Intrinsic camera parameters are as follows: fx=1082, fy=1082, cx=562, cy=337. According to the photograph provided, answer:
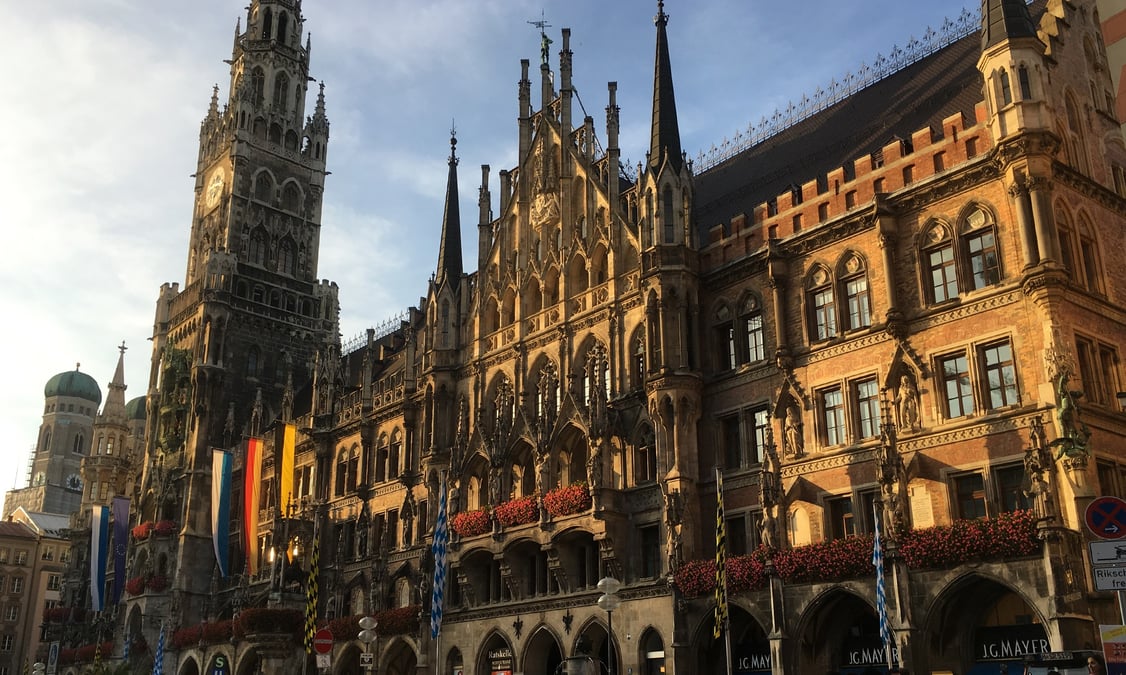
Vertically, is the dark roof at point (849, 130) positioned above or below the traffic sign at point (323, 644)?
above

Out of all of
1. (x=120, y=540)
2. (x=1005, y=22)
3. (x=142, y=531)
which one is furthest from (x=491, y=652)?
(x=120, y=540)

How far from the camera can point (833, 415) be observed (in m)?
33.8

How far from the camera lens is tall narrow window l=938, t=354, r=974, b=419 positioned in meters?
30.6

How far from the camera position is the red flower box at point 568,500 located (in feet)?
127

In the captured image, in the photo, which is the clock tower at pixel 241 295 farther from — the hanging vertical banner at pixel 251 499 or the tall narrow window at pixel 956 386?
the tall narrow window at pixel 956 386

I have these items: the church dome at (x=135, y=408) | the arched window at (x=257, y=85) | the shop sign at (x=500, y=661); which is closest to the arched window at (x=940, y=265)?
the shop sign at (x=500, y=661)

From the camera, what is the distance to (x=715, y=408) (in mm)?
37250

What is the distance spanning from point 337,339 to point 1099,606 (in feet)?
185

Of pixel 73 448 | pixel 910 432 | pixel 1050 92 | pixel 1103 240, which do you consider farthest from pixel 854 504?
pixel 73 448

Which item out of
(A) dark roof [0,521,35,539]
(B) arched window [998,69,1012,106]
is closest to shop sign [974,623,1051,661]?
(B) arched window [998,69,1012,106]

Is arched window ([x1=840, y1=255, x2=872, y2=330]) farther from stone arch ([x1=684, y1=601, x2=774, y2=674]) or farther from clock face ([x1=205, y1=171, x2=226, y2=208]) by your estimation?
clock face ([x1=205, y1=171, x2=226, y2=208])

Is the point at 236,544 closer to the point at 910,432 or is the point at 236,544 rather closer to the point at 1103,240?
the point at 910,432

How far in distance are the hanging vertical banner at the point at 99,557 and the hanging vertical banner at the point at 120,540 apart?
3.79 ft

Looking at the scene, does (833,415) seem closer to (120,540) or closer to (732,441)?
(732,441)
